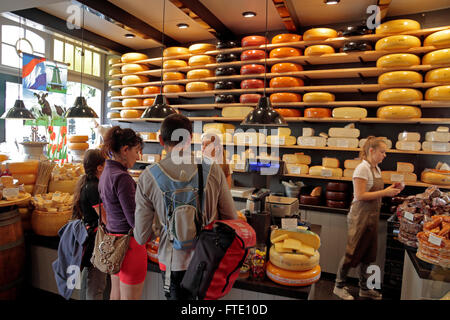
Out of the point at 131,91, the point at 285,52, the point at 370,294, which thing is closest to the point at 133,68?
the point at 131,91

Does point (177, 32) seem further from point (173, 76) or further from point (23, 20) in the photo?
point (23, 20)

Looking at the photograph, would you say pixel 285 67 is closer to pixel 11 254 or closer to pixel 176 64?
pixel 176 64

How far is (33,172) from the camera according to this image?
332 centimetres

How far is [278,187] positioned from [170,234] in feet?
11.1

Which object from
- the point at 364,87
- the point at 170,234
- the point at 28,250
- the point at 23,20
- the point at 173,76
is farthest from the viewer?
the point at 173,76

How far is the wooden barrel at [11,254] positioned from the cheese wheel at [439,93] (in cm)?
460

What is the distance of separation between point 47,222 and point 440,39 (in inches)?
185

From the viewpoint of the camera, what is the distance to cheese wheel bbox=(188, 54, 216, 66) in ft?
16.3

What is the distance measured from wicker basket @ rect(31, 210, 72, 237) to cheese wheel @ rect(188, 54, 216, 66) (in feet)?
10.4

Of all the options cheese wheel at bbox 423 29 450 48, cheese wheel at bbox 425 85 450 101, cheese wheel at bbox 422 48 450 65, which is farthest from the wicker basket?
cheese wheel at bbox 423 29 450 48

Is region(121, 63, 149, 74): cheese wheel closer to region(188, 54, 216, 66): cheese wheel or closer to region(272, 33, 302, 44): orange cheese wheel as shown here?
region(188, 54, 216, 66): cheese wheel

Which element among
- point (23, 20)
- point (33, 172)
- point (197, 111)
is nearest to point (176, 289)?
point (33, 172)

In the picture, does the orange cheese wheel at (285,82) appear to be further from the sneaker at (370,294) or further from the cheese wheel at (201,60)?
the sneaker at (370,294)

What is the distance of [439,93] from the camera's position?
346 centimetres
